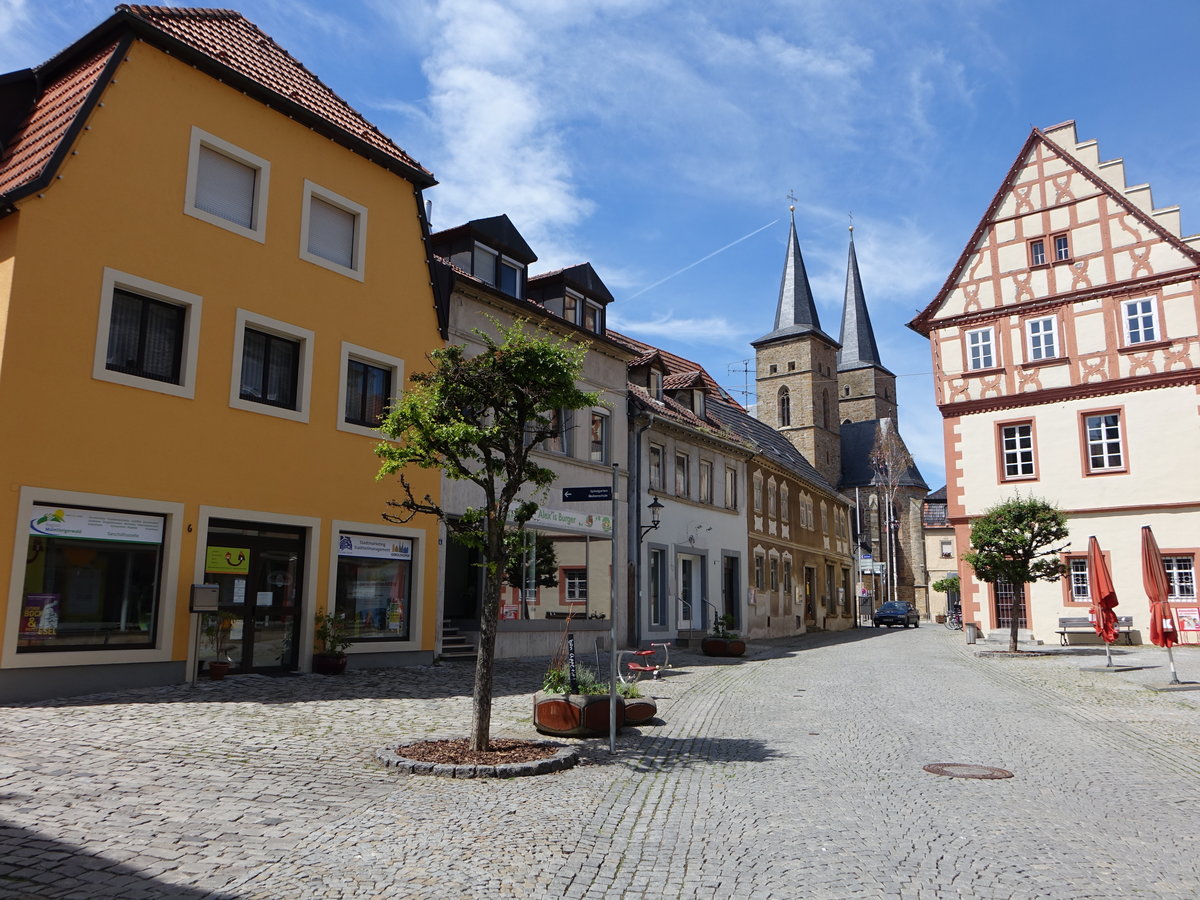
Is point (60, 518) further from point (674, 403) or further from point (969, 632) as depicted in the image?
point (969, 632)

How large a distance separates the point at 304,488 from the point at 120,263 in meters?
4.31

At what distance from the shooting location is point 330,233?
16375 millimetres

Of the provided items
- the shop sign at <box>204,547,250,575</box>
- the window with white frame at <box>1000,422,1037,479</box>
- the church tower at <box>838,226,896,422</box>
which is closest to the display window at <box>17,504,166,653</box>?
the shop sign at <box>204,547,250,575</box>

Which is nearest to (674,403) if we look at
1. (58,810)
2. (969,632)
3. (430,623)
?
(969,632)

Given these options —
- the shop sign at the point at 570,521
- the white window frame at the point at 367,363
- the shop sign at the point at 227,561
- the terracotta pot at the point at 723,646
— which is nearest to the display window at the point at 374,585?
the shop sign at the point at 227,561

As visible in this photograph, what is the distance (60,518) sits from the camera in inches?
468

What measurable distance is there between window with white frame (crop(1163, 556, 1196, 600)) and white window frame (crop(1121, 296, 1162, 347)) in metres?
6.33

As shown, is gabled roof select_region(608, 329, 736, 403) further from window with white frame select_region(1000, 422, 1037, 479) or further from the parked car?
the parked car

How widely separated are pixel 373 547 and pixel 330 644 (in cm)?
200

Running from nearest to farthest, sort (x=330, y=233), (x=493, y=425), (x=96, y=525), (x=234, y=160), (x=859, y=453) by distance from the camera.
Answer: (x=493, y=425), (x=96, y=525), (x=234, y=160), (x=330, y=233), (x=859, y=453)

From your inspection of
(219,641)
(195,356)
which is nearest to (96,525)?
(219,641)

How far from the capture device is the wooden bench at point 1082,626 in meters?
26.7

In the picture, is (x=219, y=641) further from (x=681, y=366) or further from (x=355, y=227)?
(x=681, y=366)

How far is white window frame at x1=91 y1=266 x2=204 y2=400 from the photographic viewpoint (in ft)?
40.9
